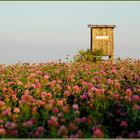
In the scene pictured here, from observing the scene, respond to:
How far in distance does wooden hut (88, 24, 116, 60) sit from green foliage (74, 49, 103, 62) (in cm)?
82

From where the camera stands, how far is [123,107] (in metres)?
5.70

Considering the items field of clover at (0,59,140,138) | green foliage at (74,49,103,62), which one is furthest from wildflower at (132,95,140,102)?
green foliage at (74,49,103,62)

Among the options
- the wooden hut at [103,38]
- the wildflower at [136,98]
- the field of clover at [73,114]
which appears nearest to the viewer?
the field of clover at [73,114]

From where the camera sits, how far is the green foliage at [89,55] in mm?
19094

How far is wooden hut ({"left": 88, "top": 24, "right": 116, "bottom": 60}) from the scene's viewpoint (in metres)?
22.4

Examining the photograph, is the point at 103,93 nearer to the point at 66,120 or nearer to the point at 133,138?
the point at 66,120

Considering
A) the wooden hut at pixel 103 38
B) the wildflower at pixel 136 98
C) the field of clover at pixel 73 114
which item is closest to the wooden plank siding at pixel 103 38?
the wooden hut at pixel 103 38

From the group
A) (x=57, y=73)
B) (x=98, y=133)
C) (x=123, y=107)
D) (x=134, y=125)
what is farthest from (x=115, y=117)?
(x=57, y=73)

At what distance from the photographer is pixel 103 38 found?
22.5 m

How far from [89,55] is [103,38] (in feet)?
9.70

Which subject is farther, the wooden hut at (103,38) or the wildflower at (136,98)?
the wooden hut at (103,38)

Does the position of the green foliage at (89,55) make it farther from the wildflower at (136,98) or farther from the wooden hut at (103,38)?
the wildflower at (136,98)

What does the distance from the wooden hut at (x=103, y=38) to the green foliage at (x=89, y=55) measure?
824 mm

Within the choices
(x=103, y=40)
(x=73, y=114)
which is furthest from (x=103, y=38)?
(x=73, y=114)
